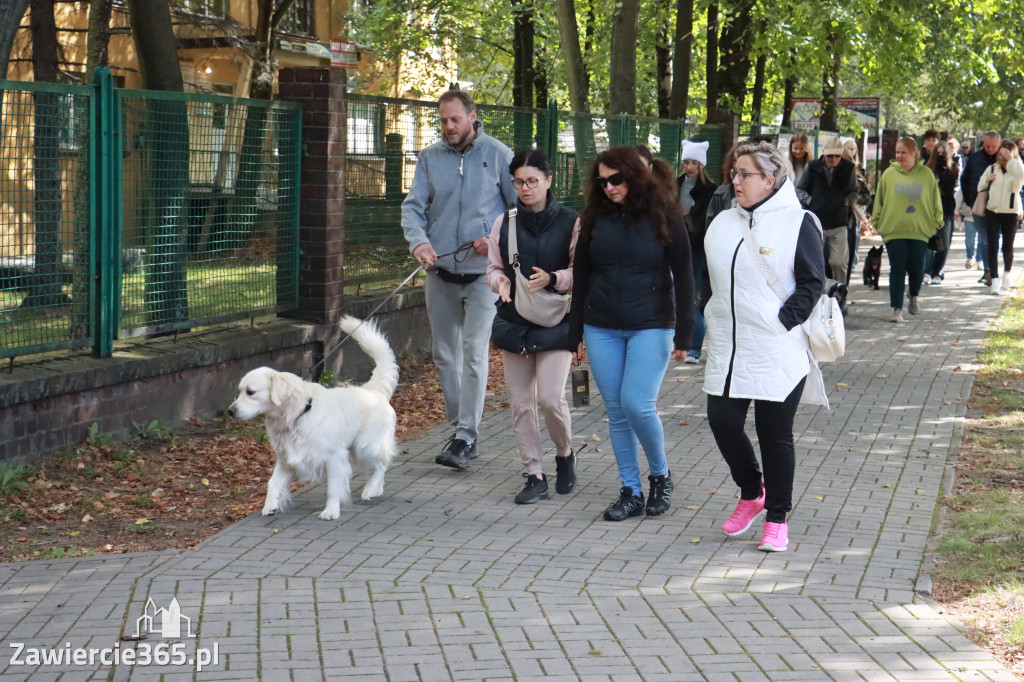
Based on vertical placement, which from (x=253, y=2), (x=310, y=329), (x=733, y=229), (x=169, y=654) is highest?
(x=253, y=2)

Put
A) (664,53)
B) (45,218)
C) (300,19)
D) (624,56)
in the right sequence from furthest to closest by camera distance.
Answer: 1. (300,19)
2. (664,53)
3. (624,56)
4. (45,218)

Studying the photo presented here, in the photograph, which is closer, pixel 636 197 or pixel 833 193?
pixel 636 197

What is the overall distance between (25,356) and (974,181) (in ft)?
50.3

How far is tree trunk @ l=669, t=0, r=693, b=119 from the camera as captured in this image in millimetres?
19703

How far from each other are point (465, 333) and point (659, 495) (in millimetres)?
1698

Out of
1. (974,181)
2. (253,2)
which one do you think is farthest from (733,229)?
(253,2)

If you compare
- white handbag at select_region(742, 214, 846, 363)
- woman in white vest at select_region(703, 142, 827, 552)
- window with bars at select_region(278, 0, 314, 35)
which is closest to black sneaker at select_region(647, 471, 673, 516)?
woman in white vest at select_region(703, 142, 827, 552)

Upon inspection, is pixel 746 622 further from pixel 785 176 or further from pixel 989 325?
pixel 989 325

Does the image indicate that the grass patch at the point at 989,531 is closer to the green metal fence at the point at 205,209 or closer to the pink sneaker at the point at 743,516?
the pink sneaker at the point at 743,516

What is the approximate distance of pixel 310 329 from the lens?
9938 millimetres

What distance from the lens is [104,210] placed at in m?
7.93

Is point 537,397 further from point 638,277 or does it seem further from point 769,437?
point 769,437

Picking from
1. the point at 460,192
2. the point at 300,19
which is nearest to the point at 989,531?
the point at 460,192

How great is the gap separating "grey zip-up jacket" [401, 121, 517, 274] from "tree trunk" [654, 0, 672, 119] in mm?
14968
